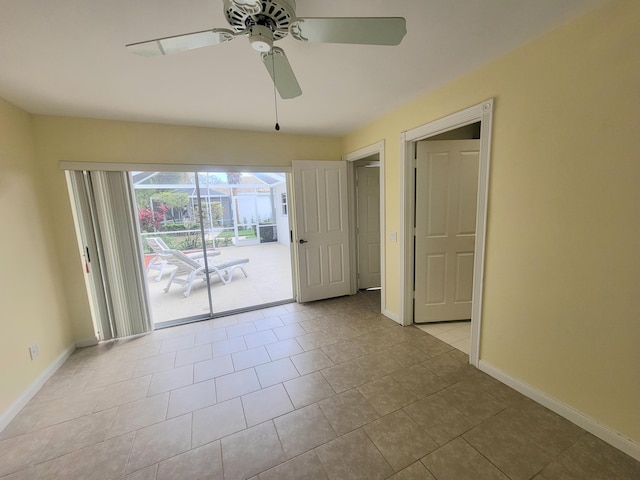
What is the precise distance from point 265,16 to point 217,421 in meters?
2.28

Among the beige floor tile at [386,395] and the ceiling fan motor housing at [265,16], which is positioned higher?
the ceiling fan motor housing at [265,16]

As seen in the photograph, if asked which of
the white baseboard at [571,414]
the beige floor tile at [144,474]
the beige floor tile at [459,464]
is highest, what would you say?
the white baseboard at [571,414]

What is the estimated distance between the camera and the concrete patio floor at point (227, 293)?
3.82 meters

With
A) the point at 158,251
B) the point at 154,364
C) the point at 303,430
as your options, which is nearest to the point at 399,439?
the point at 303,430

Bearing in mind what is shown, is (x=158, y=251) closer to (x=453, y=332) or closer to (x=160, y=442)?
(x=160, y=442)

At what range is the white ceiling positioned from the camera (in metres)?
1.28

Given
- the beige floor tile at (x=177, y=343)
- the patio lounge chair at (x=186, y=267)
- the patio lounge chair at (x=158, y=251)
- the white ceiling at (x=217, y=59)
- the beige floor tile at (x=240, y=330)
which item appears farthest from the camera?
the patio lounge chair at (x=158, y=251)

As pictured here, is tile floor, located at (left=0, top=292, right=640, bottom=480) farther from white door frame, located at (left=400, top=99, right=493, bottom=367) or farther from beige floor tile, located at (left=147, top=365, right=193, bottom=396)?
white door frame, located at (left=400, top=99, right=493, bottom=367)

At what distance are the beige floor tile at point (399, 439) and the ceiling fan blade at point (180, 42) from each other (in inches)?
88.2

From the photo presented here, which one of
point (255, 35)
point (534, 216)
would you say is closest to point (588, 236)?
point (534, 216)

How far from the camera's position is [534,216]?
1.70 metres

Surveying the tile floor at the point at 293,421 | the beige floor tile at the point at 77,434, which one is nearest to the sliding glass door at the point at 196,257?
the tile floor at the point at 293,421

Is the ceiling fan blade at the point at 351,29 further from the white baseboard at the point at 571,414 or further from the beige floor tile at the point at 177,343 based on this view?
the beige floor tile at the point at 177,343

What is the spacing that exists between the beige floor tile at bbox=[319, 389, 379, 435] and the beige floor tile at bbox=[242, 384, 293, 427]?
0.90ft
